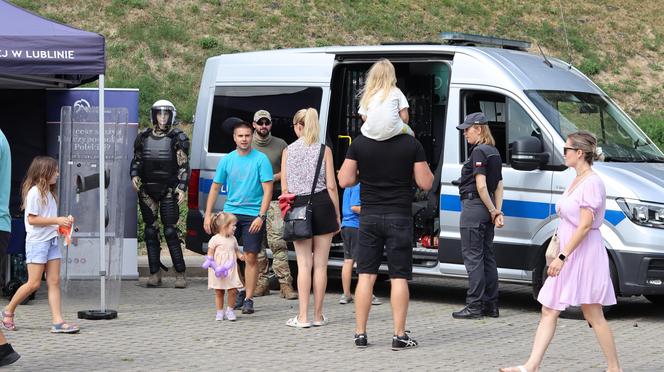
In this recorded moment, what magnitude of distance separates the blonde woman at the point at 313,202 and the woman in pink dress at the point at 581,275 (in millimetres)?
2747

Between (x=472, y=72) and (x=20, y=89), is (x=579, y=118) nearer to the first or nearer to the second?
(x=472, y=72)

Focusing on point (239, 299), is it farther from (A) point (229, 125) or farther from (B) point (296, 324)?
(A) point (229, 125)

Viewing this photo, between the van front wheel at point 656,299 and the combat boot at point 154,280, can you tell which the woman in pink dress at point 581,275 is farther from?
the combat boot at point 154,280

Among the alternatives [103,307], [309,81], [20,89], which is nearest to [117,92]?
[20,89]

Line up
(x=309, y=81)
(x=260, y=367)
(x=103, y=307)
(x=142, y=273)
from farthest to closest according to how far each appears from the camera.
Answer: (x=142, y=273)
(x=309, y=81)
(x=103, y=307)
(x=260, y=367)

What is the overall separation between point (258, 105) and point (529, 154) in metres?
3.39

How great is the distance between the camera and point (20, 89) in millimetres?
13227

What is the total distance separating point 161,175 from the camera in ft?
43.5

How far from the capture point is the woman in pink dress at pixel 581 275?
7.77m

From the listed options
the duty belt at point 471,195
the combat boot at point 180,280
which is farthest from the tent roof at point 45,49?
the combat boot at point 180,280

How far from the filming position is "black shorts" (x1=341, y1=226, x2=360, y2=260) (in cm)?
1176

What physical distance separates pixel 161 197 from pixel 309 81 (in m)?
2.13

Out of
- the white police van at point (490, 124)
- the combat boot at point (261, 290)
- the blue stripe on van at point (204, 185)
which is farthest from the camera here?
the blue stripe on van at point (204, 185)

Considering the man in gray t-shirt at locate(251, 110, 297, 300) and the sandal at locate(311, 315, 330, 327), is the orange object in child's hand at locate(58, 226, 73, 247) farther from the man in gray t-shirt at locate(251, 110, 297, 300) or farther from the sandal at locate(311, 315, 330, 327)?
the man in gray t-shirt at locate(251, 110, 297, 300)
